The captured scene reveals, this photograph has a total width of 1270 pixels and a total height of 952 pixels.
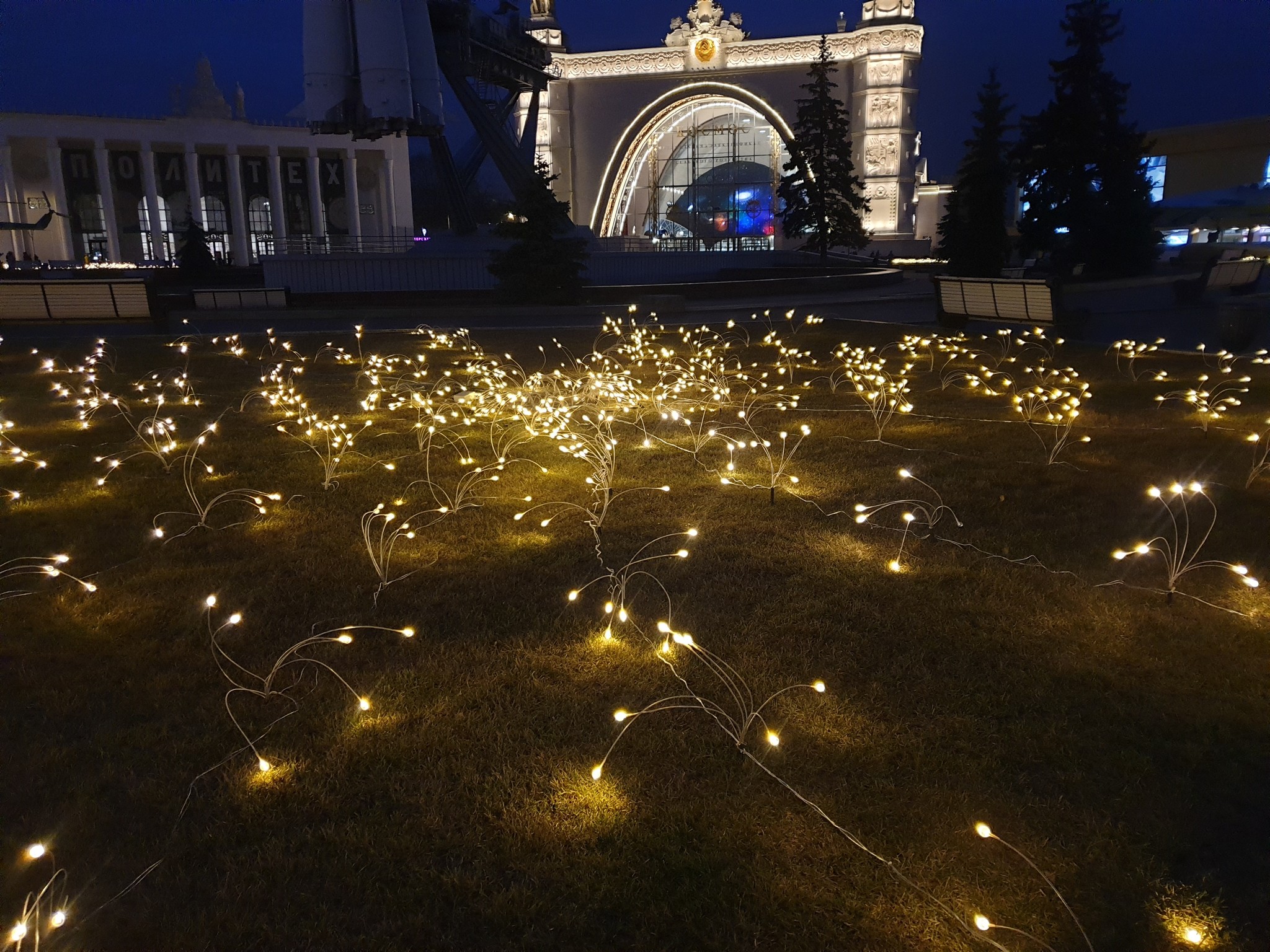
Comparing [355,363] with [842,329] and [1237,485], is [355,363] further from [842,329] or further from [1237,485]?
[1237,485]

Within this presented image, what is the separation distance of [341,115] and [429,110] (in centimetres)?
243

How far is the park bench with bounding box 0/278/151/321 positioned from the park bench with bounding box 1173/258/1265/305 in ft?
63.6

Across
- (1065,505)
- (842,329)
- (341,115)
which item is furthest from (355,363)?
(341,115)

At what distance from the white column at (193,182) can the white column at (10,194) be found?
8.76 m

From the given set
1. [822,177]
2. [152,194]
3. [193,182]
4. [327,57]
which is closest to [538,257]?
[327,57]

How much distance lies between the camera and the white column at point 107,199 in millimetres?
47469

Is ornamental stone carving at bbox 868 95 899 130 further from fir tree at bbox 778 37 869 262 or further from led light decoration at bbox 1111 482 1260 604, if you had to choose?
led light decoration at bbox 1111 482 1260 604

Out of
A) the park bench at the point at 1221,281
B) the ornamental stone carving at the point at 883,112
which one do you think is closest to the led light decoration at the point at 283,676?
the park bench at the point at 1221,281

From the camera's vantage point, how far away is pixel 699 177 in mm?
54625

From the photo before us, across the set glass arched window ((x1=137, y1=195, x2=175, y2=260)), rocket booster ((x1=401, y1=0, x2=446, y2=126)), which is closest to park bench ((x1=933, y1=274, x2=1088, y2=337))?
rocket booster ((x1=401, y1=0, x2=446, y2=126))

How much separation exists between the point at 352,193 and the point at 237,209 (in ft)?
23.7

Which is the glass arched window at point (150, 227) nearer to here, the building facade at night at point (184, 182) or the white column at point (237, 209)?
the building facade at night at point (184, 182)

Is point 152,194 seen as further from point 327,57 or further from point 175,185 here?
point 327,57

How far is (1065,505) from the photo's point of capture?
5.18 m
